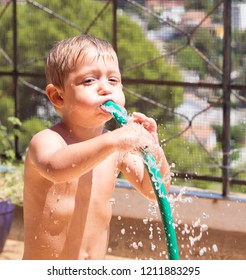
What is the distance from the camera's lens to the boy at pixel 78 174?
87.7 inches

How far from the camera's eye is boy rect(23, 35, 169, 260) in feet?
7.30

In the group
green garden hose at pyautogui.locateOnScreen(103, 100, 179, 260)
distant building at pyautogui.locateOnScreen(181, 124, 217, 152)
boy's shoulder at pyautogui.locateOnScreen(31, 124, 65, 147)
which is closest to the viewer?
green garden hose at pyautogui.locateOnScreen(103, 100, 179, 260)

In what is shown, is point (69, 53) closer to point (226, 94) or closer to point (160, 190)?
point (160, 190)

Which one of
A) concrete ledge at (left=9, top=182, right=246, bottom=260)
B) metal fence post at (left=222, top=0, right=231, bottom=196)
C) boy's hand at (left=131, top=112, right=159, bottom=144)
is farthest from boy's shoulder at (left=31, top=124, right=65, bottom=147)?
metal fence post at (left=222, top=0, right=231, bottom=196)

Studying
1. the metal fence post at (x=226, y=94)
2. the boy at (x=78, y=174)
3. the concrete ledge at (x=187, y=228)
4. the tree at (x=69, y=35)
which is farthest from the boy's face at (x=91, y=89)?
the tree at (x=69, y=35)

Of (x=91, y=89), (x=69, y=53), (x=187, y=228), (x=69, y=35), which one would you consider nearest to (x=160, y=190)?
(x=91, y=89)

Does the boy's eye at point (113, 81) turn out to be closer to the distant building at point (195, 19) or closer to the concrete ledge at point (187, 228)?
the concrete ledge at point (187, 228)

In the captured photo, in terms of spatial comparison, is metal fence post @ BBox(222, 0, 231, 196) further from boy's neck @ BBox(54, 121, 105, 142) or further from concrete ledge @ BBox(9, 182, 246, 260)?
boy's neck @ BBox(54, 121, 105, 142)

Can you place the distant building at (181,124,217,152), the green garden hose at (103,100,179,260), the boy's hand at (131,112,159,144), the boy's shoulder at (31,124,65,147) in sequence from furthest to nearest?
the distant building at (181,124,217,152) < the boy's shoulder at (31,124,65,147) < the boy's hand at (131,112,159,144) < the green garden hose at (103,100,179,260)

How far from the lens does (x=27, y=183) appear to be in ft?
7.74

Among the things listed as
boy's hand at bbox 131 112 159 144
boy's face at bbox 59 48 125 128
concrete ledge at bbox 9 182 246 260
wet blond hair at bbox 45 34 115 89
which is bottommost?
boy's hand at bbox 131 112 159 144

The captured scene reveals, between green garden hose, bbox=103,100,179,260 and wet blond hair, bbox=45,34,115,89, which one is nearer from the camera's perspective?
green garden hose, bbox=103,100,179,260

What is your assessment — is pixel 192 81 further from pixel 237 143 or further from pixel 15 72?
pixel 15 72

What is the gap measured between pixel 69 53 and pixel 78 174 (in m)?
0.32
